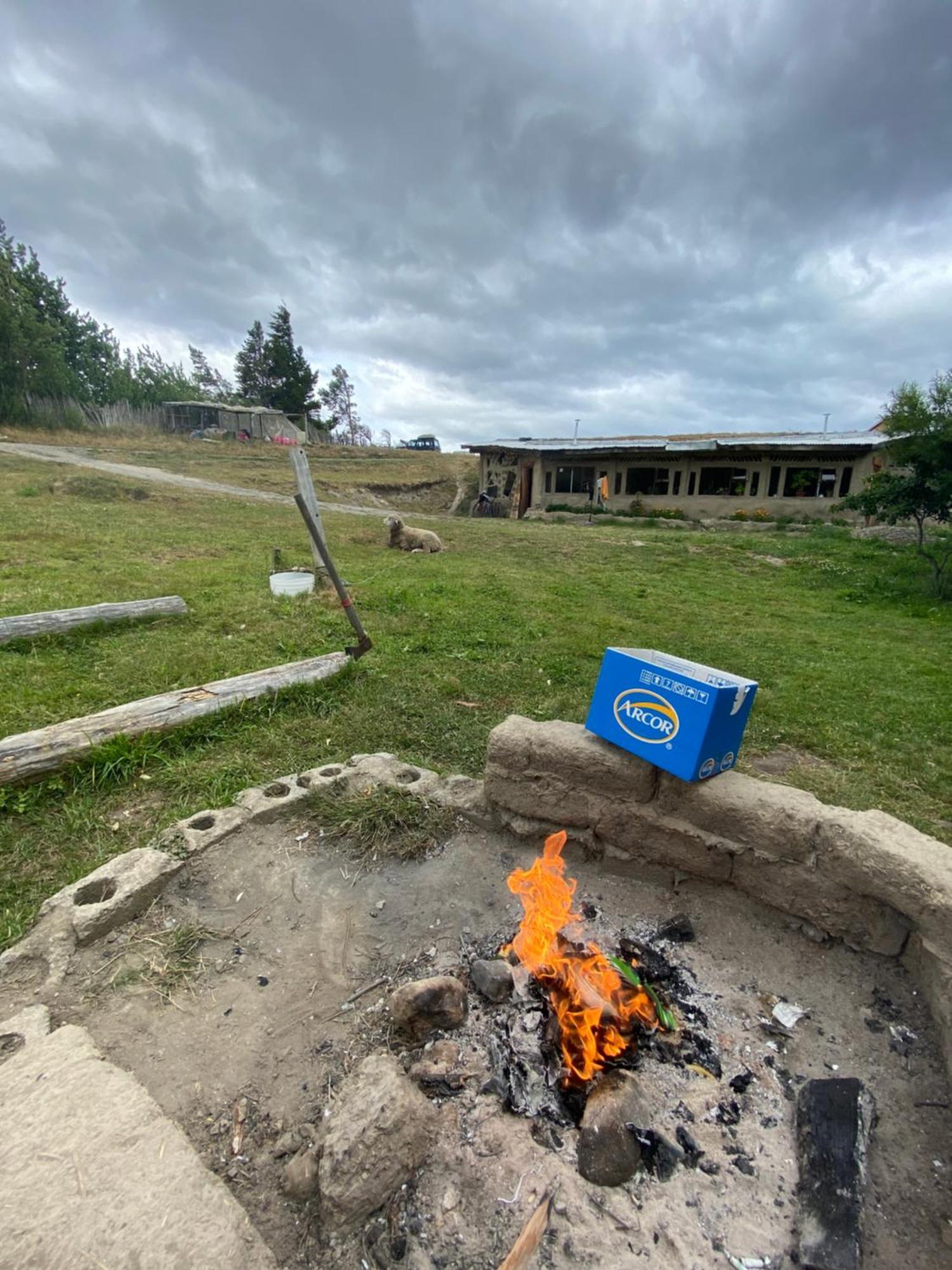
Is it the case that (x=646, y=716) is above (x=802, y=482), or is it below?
below

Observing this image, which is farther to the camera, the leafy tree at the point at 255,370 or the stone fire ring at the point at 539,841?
the leafy tree at the point at 255,370

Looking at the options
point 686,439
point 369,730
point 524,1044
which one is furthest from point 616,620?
point 686,439

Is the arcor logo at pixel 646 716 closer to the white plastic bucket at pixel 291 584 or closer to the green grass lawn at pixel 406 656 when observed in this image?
the green grass lawn at pixel 406 656

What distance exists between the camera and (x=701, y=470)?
2067 cm

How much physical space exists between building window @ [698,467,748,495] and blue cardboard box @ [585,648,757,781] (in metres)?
20.1

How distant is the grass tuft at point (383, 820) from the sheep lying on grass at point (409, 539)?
9230 mm

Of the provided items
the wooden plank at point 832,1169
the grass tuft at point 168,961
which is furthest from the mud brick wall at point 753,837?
the grass tuft at point 168,961

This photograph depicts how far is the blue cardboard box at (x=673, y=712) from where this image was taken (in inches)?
87.2

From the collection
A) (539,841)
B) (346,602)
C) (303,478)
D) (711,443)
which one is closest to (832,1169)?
(539,841)

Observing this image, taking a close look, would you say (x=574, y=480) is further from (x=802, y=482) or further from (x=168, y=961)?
(x=168, y=961)

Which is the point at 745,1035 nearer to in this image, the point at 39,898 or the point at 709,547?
the point at 39,898

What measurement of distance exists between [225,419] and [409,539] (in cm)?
2746

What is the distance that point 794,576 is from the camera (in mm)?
11820

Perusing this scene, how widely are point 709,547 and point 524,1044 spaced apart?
14119mm
